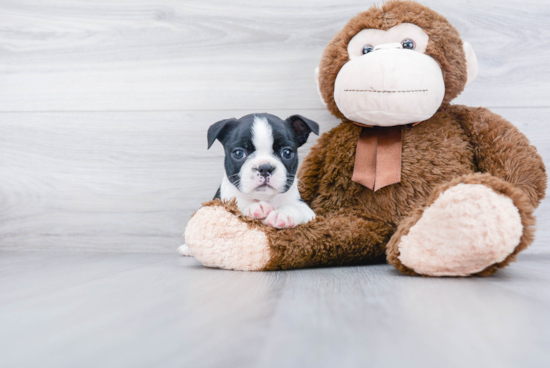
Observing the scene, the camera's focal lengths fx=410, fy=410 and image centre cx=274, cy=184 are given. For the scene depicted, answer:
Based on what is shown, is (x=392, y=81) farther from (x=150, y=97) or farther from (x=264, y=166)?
(x=150, y=97)

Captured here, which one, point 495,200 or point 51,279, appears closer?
point 495,200

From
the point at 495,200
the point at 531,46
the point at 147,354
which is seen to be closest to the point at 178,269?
the point at 147,354

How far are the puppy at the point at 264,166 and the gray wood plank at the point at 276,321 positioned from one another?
204mm

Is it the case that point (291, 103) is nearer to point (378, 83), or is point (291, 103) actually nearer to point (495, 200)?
point (378, 83)

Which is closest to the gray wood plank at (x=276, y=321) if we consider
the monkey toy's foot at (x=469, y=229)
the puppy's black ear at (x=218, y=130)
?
the monkey toy's foot at (x=469, y=229)

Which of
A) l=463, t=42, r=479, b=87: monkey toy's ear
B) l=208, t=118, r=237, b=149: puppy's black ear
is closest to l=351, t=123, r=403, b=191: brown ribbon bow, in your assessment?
l=463, t=42, r=479, b=87: monkey toy's ear

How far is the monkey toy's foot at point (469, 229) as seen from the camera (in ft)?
2.49

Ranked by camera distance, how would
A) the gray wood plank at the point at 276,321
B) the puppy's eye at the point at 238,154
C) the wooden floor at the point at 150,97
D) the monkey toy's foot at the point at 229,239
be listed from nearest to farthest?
the gray wood plank at the point at 276,321 → the monkey toy's foot at the point at 229,239 → the puppy's eye at the point at 238,154 → the wooden floor at the point at 150,97

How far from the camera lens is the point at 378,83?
1035mm

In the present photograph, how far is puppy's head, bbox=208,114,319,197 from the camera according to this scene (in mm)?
1038

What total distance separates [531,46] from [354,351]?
141 centimetres

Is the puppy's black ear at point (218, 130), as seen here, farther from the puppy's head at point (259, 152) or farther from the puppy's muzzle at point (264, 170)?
the puppy's muzzle at point (264, 170)

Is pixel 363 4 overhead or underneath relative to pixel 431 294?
overhead

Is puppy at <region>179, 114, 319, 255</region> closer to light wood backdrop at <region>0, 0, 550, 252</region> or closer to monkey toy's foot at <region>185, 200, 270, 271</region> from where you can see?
monkey toy's foot at <region>185, 200, 270, 271</region>
